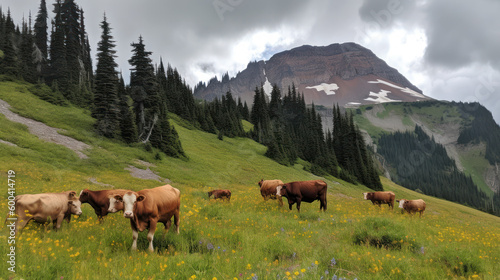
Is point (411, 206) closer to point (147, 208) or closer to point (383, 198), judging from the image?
point (383, 198)

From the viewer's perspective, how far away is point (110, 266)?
4.81 metres

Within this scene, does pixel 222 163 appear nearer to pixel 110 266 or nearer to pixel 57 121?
pixel 57 121

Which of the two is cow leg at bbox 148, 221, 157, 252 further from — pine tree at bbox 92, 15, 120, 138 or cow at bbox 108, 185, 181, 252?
pine tree at bbox 92, 15, 120, 138

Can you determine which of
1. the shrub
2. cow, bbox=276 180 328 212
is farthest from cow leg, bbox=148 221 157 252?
cow, bbox=276 180 328 212

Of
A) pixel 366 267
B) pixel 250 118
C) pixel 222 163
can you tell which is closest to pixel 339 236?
pixel 366 267

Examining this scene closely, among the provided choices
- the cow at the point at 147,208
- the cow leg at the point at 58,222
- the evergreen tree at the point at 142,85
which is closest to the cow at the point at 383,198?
the cow at the point at 147,208

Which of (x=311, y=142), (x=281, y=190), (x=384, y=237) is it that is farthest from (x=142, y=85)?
(x=311, y=142)

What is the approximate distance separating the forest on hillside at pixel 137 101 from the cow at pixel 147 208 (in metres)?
31.5

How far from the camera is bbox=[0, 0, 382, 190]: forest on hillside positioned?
130 ft

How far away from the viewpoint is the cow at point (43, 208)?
690 cm

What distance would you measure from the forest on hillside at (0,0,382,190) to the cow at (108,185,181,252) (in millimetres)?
31542

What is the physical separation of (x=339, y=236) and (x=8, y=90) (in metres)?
60.8

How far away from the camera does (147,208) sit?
6.43 meters

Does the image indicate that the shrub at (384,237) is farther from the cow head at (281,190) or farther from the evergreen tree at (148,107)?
the evergreen tree at (148,107)
